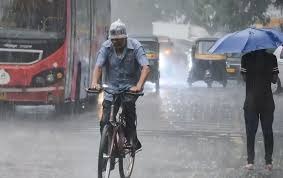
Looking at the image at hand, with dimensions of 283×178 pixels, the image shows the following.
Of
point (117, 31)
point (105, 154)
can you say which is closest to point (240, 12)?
point (117, 31)

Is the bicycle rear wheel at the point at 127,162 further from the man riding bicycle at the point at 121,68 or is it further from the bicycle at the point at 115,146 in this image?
the man riding bicycle at the point at 121,68

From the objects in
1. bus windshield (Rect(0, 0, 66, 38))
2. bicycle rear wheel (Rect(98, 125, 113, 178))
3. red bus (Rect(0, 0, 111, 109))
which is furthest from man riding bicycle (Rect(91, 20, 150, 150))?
bus windshield (Rect(0, 0, 66, 38))

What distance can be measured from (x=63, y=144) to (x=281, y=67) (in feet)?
50.6

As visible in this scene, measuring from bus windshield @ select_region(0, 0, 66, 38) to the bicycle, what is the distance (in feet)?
22.9

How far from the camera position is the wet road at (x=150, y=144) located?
981 cm

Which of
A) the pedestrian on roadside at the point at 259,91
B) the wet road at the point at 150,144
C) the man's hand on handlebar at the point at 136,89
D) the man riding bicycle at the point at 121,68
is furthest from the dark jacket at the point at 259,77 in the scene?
the man's hand on handlebar at the point at 136,89

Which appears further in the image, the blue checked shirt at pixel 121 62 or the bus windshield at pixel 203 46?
the bus windshield at pixel 203 46

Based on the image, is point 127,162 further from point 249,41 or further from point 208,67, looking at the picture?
point 208,67

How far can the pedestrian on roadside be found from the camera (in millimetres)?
9820

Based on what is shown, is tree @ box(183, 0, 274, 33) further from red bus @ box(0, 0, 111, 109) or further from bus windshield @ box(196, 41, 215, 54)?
red bus @ box(0, 0, 111, 109)

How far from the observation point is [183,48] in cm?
5806

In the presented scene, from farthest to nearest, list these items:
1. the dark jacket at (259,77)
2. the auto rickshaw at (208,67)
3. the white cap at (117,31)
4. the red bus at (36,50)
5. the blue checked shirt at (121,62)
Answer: the auto rickshaw at (208,67) → the red bus at (36,50) → the dark jacket at (259,77) → the blue checked shirt at (121,62) → the white cap at (117,31)

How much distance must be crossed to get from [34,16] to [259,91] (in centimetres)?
696

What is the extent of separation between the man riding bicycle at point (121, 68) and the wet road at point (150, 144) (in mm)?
1172
